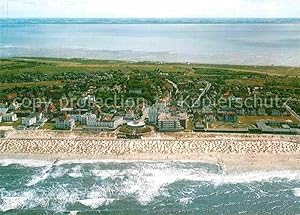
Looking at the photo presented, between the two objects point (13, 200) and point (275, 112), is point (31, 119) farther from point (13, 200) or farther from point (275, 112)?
point (275, 112)

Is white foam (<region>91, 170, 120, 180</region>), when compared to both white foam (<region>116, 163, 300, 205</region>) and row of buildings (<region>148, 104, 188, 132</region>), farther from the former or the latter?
row of buildings (<region>148, 104, 188, 132</region>)

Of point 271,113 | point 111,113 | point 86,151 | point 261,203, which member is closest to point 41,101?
point 111,113

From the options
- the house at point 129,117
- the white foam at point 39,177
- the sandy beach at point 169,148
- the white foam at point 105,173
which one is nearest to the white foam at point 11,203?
the white foam at point 39,177

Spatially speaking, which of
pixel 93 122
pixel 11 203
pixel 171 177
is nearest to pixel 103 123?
pixel 93 122

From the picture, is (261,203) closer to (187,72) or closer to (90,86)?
(90,86)

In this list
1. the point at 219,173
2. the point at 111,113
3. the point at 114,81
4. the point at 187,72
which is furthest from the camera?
the point at 187,72

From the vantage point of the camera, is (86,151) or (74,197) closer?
(74,197)
